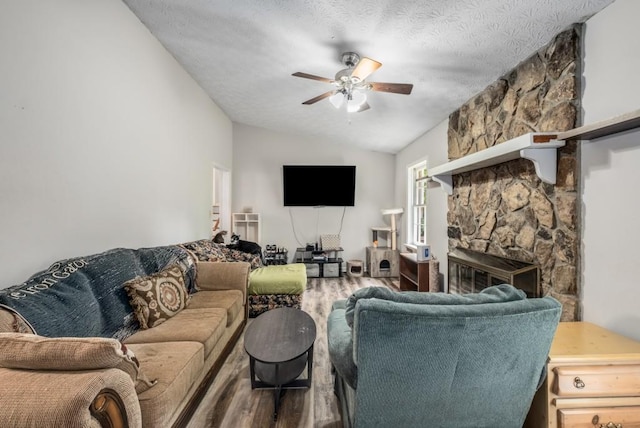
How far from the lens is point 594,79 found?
5.84ft

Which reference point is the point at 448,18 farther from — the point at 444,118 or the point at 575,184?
the point at 444,118

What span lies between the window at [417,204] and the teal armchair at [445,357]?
3257 mm

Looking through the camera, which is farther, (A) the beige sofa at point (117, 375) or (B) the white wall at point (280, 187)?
(B) the white wall at point (280, 187)

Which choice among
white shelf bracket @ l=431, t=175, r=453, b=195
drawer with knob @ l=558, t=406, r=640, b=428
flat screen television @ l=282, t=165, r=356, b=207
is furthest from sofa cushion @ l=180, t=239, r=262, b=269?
drawer with knob @ l=558, t=406, r=640, b=428

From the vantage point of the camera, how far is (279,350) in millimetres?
1845

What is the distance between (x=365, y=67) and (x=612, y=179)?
1.82 metres

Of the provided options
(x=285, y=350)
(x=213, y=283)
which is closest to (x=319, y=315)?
(x=213, y=283)

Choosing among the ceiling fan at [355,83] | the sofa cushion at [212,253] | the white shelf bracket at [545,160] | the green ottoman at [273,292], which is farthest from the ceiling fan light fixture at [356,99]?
the sofa cushion at [212,253]

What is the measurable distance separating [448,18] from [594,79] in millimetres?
1014

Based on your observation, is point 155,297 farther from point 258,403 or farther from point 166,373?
point 258,403

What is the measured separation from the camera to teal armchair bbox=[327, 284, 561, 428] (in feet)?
3.93

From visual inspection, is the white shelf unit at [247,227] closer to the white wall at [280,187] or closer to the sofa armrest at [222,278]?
the white wall at [280,187]

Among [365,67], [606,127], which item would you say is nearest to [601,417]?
[606,127]

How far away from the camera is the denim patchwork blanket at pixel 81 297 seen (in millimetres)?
1441
